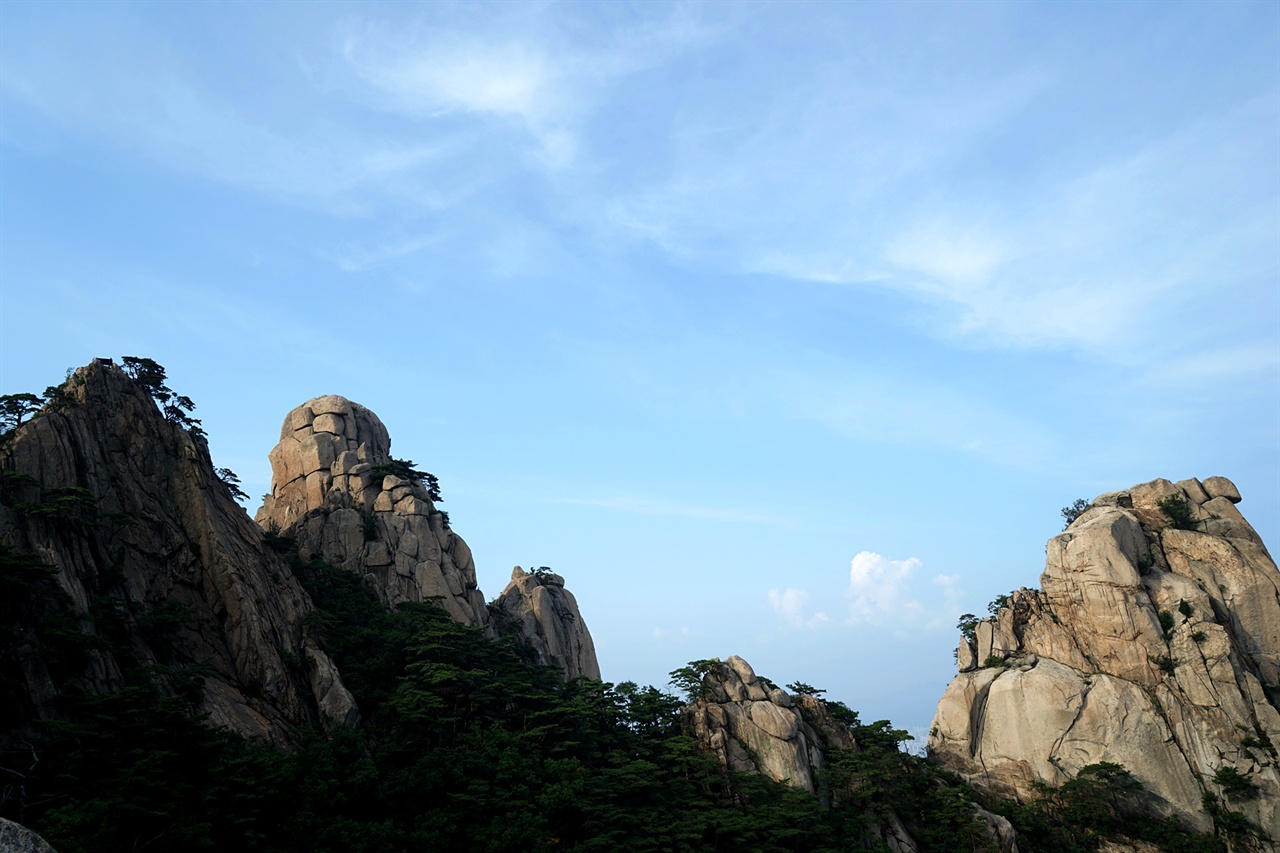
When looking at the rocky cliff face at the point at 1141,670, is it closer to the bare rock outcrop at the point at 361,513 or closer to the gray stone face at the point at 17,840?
the bare rock outcrop at the point at 361,513

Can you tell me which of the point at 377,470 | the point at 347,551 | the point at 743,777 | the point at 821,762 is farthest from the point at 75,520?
the point at 821,762

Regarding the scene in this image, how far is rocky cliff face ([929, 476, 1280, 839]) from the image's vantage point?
170 ft

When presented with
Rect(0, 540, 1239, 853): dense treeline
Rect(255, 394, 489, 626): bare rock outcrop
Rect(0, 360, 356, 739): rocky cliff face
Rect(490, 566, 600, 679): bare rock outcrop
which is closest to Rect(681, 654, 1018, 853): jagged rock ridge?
Rect(0, 540, 1239, 853): dense treeline

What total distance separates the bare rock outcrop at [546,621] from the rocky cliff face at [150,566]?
20.6 metres

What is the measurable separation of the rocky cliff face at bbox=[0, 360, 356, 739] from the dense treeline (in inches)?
37.0

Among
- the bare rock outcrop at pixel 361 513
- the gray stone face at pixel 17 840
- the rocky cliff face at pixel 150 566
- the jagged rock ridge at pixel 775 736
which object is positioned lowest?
the gray stone face at pixel 17 840

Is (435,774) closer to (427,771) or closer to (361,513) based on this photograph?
(427,771)

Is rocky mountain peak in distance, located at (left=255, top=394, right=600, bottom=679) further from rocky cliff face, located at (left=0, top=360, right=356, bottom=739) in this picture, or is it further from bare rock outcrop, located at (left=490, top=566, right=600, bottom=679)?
rocky cliff face, located at (left=0, top=360, right=356, bottom=739)

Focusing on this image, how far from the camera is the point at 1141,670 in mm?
55000

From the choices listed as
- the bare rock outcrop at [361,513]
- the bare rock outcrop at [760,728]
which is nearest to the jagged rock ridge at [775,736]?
the bare rock outcrop at [760,728]

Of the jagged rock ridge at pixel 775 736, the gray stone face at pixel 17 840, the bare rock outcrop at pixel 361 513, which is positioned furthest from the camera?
the bare rock outcrop at pixel 361 513

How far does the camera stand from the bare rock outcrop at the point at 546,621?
63000mm

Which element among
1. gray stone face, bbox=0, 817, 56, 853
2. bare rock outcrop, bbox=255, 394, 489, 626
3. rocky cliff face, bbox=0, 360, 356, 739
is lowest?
gray stone face, bbox=0, 817, 56, 853

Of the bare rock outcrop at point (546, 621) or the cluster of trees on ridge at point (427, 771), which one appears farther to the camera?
the bare rock outcrop at point (546, 621)
